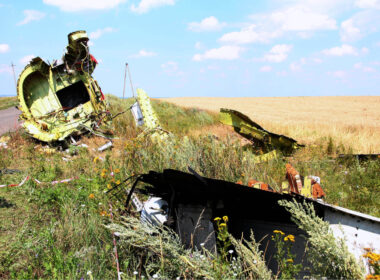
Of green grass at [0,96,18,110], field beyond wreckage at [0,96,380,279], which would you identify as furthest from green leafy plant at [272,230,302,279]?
green grass at [0,96,18,110]

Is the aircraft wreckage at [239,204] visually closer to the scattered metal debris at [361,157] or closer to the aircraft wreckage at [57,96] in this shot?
the scattered metal debris at [361,157]

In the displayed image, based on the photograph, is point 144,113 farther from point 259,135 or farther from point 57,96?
point 57,96

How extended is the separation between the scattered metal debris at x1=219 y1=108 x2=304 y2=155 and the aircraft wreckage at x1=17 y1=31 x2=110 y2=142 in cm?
523

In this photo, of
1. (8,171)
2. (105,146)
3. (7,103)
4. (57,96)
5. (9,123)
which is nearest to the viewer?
(8,171)

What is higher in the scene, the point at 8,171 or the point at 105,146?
the point at 105,146

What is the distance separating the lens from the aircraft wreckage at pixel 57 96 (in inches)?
355

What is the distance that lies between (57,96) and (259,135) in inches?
308

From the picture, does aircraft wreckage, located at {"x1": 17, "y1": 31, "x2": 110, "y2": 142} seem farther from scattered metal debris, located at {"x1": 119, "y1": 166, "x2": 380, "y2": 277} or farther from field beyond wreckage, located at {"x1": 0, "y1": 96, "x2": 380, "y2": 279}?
scattered metal debris, located at {"x1": 119, "y1": 166, "x2": 380, "y2": 277}

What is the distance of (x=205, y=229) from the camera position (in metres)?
2.71

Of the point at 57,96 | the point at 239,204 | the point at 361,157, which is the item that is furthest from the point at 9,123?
the point at 361,157

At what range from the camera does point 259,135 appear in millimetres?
6199

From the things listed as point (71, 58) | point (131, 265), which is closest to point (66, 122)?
point (71, 58)

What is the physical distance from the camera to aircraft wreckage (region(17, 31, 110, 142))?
29.6ft

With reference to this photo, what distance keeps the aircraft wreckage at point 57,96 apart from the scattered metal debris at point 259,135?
206 inches
